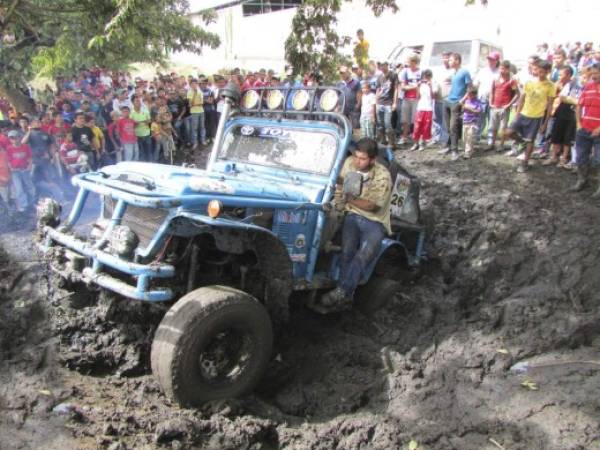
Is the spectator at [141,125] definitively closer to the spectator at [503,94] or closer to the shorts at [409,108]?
the shorts at [409,108]

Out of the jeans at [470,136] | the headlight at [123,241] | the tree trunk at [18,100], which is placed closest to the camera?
the headlight at [123,241]

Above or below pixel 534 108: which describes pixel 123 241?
below

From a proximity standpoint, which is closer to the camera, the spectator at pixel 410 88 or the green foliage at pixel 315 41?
the green foliage at pixel 315 41

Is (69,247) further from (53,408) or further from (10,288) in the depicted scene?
(10,288)

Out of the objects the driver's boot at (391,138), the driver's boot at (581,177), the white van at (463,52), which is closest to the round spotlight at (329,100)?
the driver's boot at (581,177)

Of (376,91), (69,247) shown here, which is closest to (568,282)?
Answer: (69,247)

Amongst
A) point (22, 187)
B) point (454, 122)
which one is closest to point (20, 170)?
point (22, 187)

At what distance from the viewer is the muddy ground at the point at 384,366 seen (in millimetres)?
3342

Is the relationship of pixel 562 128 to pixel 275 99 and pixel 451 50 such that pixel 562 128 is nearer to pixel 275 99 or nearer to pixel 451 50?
pixel 275 99

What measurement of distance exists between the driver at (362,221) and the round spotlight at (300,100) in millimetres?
686

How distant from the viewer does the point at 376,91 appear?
9.48 meters

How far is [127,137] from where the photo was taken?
9.76m

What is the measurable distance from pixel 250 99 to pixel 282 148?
758 millimetres

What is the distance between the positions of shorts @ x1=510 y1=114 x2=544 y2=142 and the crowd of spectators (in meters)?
0.01
